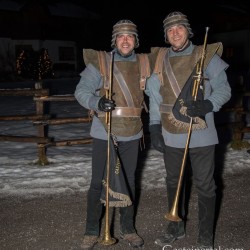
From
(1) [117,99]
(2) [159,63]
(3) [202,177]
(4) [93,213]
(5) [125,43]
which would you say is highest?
(5) [125,43]

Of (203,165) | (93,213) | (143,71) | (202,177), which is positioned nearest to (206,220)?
(202,177)

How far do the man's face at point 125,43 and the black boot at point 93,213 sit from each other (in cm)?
130

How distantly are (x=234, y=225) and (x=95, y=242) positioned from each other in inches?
59.0

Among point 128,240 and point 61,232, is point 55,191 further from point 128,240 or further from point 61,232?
point 128,240

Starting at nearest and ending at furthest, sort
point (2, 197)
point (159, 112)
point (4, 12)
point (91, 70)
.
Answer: point (91, 70) < point (159, 112) < point (2, 197) < point (4, 12)

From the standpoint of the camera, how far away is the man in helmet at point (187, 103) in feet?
9.92

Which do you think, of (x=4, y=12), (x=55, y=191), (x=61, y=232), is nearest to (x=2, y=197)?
(x=55, y=191)

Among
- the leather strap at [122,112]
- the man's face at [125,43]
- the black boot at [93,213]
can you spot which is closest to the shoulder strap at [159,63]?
the man's face at [125,43]

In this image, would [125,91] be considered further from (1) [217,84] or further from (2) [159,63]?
(1) [217,84]

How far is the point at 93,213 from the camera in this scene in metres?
3.34

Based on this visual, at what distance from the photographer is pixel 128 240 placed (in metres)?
3.46

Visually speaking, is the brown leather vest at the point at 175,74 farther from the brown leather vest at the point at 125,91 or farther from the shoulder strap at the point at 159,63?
Answer: the brown leather vest at the point at 125,91

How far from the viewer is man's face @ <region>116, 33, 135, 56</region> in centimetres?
313

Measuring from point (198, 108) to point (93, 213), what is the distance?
53.0 inches
